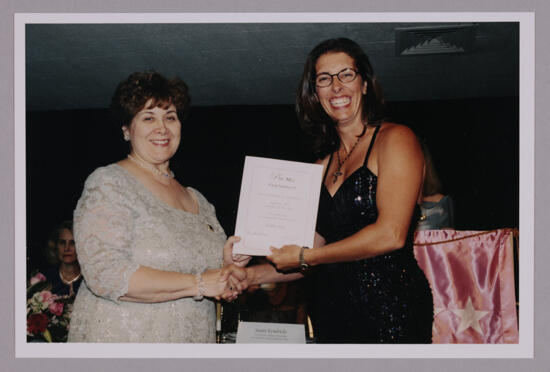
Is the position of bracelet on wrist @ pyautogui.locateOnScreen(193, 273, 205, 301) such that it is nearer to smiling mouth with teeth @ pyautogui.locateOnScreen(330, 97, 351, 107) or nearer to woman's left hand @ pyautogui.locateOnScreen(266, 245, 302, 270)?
woman's left hand @ pyautogui.locateOnScreen(266, 245, 302, 270)

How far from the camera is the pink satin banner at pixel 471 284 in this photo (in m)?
2.54

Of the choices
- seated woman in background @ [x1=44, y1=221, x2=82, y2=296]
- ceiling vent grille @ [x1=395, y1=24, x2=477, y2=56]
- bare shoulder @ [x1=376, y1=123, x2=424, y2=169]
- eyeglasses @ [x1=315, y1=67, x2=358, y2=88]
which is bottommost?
seated woman in background @ [x1=44, y1=221, x2=82, y2=296]

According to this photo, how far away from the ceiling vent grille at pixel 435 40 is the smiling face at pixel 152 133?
1.85 m

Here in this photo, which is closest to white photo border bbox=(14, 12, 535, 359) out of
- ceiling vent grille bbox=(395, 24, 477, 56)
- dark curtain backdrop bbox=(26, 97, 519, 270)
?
ceiling vent grille bbox=(395, 24, 477, 56)

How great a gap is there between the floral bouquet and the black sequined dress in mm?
1374

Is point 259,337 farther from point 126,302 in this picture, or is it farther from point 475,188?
point 475,188

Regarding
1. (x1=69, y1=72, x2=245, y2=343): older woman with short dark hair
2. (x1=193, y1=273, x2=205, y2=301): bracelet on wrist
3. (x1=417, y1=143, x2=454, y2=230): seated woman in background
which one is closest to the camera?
(x1=69, y1=72, x2=245, y2=343): older woman with short dark hair

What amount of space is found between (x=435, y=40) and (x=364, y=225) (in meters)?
2.40

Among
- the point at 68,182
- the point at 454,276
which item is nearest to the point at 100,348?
the point at 454,276

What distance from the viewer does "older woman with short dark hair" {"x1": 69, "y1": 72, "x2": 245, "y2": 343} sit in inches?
70.5

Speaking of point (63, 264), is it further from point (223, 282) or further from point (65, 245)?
point (223, 282)

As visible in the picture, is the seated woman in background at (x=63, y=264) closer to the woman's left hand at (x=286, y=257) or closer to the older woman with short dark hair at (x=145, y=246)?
the older woman with short dark hair at (x=145, y=246)

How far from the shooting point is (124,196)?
1.86 m

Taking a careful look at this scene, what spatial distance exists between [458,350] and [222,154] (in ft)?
14.6
